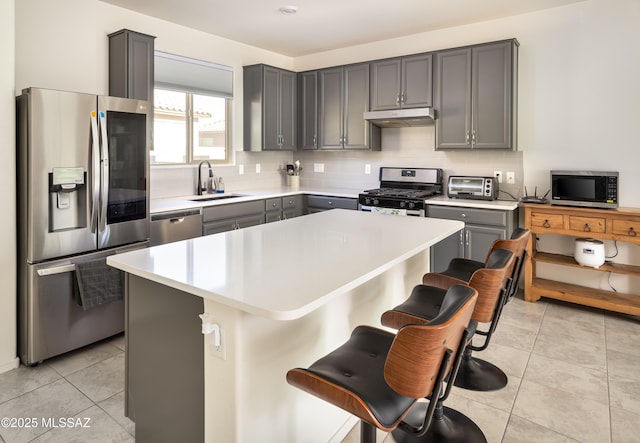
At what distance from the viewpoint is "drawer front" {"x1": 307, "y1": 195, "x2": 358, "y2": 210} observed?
4646 millimetres

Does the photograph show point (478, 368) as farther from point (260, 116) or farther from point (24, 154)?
point (260, 116)

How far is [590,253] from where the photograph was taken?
3.55m

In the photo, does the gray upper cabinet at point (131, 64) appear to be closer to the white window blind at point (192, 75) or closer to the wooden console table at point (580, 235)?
the white window blind at point (192, 75)

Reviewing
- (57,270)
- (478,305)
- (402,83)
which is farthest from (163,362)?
(402,83)

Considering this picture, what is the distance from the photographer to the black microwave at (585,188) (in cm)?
343

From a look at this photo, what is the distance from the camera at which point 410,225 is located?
256 cm

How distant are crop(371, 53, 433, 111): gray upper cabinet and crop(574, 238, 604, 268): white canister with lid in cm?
192

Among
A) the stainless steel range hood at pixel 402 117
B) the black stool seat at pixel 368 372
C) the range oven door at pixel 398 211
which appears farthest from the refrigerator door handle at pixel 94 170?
the stainless steel range hood at pixel 402 117

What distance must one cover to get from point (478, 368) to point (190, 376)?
1846mm

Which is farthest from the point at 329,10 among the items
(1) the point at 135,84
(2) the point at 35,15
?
(2) the point at 35,15

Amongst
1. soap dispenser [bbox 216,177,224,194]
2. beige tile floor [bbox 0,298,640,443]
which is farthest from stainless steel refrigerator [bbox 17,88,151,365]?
soap dispenser [bbox 216,177,224,194]

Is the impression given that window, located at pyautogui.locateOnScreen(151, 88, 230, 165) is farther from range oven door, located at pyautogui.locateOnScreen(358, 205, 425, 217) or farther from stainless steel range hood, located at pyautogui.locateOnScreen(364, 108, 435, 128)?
range oven door, located at pyautogui.locateOnScreen(358, 205, 425, 217)

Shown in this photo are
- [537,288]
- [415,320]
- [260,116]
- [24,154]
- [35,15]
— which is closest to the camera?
[415,320]

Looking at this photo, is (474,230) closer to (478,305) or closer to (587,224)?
(587,224)
